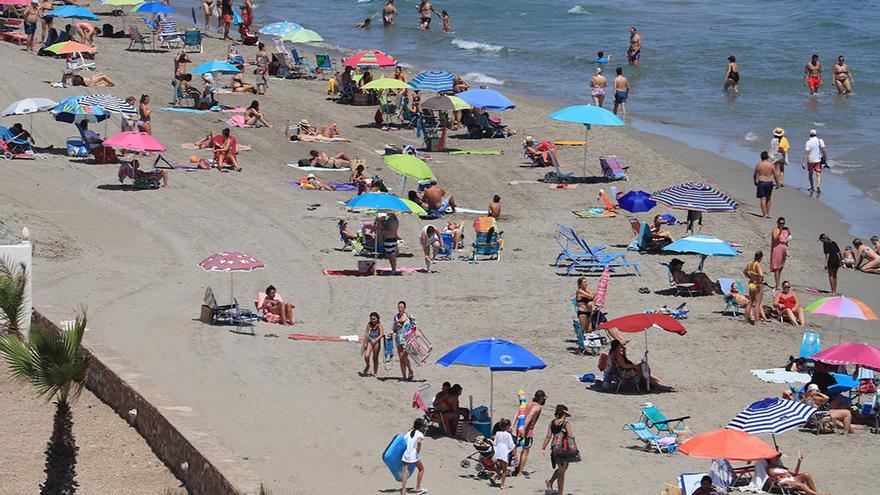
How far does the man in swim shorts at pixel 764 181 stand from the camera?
926 inches

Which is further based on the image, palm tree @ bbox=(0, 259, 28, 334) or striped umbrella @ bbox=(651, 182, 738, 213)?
striped umbrella @ bbox=(651, 182, 738, 213)

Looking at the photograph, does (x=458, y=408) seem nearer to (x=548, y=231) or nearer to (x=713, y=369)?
(x=713, y=369)

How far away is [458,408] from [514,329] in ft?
12.2

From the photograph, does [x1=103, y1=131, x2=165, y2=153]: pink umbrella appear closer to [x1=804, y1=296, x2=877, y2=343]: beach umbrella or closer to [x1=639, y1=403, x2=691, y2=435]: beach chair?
[x1=804, y1=296, x2=877, y2=343]: beach umbrella

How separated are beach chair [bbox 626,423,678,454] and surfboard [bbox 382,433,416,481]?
9.02ft

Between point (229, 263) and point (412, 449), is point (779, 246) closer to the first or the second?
point (229, 263)

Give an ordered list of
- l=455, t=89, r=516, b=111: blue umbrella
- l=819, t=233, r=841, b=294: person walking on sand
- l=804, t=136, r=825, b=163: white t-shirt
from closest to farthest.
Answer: l=819, t=233, r=841, b=294: person walking on sand → l=804, t=136, r=825, b=163: white t-shirt → l=455, t=89, r=516, b=111: blue umbrella

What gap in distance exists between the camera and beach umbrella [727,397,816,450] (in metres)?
13.3

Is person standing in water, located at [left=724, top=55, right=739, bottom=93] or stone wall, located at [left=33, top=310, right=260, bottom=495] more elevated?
stone wall, located at [left=33, top=310, right=260, bottom=495]

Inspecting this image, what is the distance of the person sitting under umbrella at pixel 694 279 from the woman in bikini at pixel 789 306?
113cm

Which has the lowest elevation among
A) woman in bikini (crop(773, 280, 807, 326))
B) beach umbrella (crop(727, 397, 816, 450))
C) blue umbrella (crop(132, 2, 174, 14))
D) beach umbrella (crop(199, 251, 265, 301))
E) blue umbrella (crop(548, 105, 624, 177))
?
woman in bikini (crop(773, 280, 807, 326))

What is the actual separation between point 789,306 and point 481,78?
2047cm

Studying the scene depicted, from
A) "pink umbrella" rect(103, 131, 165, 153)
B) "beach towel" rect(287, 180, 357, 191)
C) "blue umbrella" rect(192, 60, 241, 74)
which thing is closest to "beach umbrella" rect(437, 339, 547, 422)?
"pink umbrella" rect(103, 131, 165, 153)

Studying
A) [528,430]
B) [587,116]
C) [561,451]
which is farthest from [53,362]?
[587,116]
